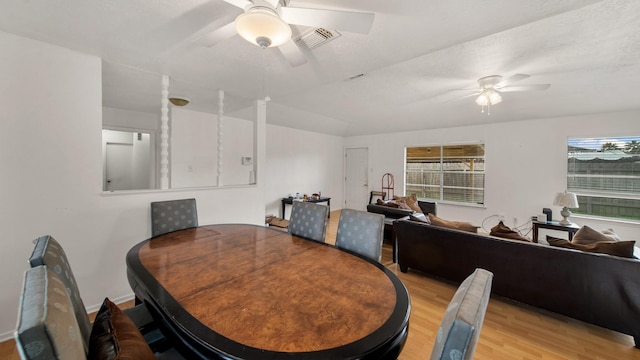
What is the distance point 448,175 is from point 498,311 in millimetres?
3894

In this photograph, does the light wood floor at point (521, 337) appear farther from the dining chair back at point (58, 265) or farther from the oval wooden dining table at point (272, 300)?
the dining chair back at point (58, 265)

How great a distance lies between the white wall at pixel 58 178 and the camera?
1901mm

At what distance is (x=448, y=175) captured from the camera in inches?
225

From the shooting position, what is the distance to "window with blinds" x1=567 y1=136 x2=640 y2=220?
3.90m

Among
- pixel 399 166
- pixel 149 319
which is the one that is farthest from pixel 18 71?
pixel 399 166

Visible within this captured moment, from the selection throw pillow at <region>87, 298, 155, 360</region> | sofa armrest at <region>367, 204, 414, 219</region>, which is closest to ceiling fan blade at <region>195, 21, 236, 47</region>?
throw pillow at <region>87, 298, 155, 360</region>

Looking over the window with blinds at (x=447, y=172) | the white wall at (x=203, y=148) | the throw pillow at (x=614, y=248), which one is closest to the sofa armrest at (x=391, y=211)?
the throw pillow at (x=614, y=248)

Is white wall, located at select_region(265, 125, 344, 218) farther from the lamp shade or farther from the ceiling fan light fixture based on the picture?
the lamp shade

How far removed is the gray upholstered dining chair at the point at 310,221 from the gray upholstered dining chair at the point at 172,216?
1.06 metres

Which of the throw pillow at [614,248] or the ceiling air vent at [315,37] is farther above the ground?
the ceiling air vent at [315,37]

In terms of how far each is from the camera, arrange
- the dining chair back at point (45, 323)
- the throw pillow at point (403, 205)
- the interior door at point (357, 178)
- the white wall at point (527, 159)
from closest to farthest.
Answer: the dining chair back at point (45, 323)
the white wall at point (527, 159)
the throw pillow at point (403, 205)
the interior door at point (357, 178)

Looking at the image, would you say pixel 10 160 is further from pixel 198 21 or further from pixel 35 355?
pixel 35 355

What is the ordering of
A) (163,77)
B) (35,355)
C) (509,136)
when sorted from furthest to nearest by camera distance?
1. (509,136)
2. (163,77)
3. (35,355)

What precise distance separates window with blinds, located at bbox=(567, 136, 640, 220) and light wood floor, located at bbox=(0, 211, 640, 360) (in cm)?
325
